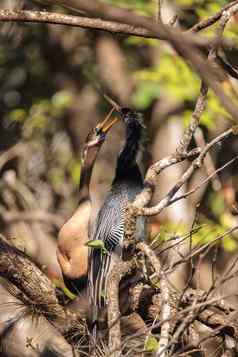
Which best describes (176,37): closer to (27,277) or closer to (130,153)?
(27,277)

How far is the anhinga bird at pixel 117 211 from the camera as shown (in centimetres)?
457

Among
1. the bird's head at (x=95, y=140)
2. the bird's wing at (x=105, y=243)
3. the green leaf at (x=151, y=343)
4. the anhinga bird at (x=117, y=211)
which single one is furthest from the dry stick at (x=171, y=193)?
the bird's head at (x=95, y=140)

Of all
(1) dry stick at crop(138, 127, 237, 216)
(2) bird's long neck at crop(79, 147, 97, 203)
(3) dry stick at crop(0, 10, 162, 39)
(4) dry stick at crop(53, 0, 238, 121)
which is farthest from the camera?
(2) bird's long neck at crop(79, 147, 97, 203)

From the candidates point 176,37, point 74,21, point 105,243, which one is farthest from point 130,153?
point 176,37

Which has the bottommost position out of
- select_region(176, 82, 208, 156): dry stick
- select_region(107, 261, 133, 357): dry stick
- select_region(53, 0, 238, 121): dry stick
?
select_region(107, 261, 133, 357): dry stick

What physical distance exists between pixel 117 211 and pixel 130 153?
0.45 m

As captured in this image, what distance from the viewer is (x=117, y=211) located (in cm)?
495

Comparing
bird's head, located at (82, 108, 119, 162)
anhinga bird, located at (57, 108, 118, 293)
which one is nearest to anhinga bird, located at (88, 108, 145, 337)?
anhinga bird, located at (57, 108, 118, 293)

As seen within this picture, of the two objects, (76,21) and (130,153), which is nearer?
(76,21)

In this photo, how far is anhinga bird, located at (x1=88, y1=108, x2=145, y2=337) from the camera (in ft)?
15.0

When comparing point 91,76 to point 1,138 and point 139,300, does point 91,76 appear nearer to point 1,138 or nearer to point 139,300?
point 1,138

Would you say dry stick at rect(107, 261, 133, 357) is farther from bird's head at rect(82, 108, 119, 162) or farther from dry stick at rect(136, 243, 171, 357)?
bird's head at rect(82, 108, 119, 162)

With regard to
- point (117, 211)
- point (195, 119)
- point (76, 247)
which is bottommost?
point (76, 247)

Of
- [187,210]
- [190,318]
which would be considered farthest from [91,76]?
[190,318]
